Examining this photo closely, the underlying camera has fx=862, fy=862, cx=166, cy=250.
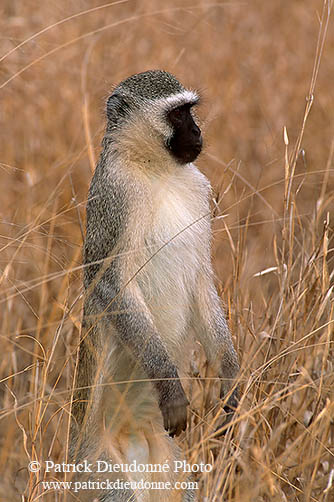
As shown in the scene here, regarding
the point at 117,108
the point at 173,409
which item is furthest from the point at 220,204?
the point at 173,409

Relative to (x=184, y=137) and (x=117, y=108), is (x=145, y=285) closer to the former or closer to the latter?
(x=184, y=137)

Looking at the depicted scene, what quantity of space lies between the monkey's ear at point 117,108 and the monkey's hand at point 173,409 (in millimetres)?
1014

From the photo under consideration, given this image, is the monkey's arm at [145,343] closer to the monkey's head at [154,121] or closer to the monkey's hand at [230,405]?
the monkey's hand at [230,405]

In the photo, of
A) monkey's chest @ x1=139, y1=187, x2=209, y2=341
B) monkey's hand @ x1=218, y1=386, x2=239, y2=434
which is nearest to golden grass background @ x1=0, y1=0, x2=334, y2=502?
monkey's hand @ x1=218, y1=386, x2=239, y2=434

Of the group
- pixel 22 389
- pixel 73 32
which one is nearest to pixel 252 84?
pixel 73 32

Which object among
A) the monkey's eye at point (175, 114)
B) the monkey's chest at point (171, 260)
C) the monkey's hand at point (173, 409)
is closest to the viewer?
the monkey's hand at point (173, 409)

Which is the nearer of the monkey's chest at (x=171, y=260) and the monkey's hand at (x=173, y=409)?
the monkey's hand at (x=173, y=409)

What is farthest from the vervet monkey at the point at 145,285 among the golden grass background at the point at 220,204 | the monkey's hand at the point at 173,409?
the golden grass background at the point at 220,204

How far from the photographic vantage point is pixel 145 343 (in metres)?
2.93

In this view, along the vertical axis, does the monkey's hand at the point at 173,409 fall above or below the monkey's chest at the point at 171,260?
below

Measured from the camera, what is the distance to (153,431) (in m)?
3.05

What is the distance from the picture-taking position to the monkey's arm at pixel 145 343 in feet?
9.45

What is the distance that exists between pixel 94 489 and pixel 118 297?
660mm


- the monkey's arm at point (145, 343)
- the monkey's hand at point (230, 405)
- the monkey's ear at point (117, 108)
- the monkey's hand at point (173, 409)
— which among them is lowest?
the monkey's hand at point (230, 405)
